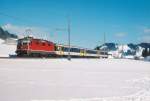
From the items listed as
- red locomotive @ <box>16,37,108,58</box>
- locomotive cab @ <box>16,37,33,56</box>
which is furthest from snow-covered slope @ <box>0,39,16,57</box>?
locomotive cab @ <box>16,37,33,56</box>

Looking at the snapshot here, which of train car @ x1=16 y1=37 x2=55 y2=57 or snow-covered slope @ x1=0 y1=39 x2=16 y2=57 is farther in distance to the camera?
snow-covered slope @ x1=0 y1=39 x2=16 y2=57

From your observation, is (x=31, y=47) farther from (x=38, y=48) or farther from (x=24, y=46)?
(x=38, y=48)

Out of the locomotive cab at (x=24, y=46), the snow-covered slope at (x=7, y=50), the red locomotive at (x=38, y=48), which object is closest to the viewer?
the locomotive cab at (x=24, y=46)

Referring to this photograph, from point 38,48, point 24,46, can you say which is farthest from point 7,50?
point 24,46

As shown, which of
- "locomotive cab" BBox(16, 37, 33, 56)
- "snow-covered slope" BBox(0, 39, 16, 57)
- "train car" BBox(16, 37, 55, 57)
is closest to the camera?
"locomotive cab" BBox(16, 37, 33, 56)

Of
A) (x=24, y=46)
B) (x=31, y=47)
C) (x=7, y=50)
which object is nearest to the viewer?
(x=31, y=47)

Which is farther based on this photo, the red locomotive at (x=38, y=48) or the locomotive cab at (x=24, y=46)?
the red locomotive at (x=38, y=48)

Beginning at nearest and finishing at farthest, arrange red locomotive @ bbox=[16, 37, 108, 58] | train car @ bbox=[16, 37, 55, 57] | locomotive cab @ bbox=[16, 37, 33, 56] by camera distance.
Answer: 1. locomotive cab @ bbox=[16, 37, 33, 56]
2. train car @ bbox=[16, 37, 55, 57]
3. red locomotive @ bbox=[16, 37, 108, 58]

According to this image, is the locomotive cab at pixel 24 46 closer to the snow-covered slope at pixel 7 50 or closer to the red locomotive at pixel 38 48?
the red locomotive at pixel 38 48

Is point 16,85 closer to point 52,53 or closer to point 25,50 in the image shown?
point 25,50

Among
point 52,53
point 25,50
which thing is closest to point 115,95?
point 25,50

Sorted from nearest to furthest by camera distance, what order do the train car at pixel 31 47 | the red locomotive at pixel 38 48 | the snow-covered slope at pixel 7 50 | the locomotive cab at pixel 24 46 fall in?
the locomotive cab at pixel 24 46, the train car at pixel 31 47, the red locomotive at pixel 38 48, the snow-covered slope at pixel 7 50

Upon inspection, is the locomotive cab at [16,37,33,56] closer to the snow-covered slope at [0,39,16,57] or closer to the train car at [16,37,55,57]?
the train car at [16,37,55,57]

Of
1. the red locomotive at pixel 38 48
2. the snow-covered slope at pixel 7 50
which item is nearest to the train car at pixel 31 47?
the red locomotive at pixel 38 48
